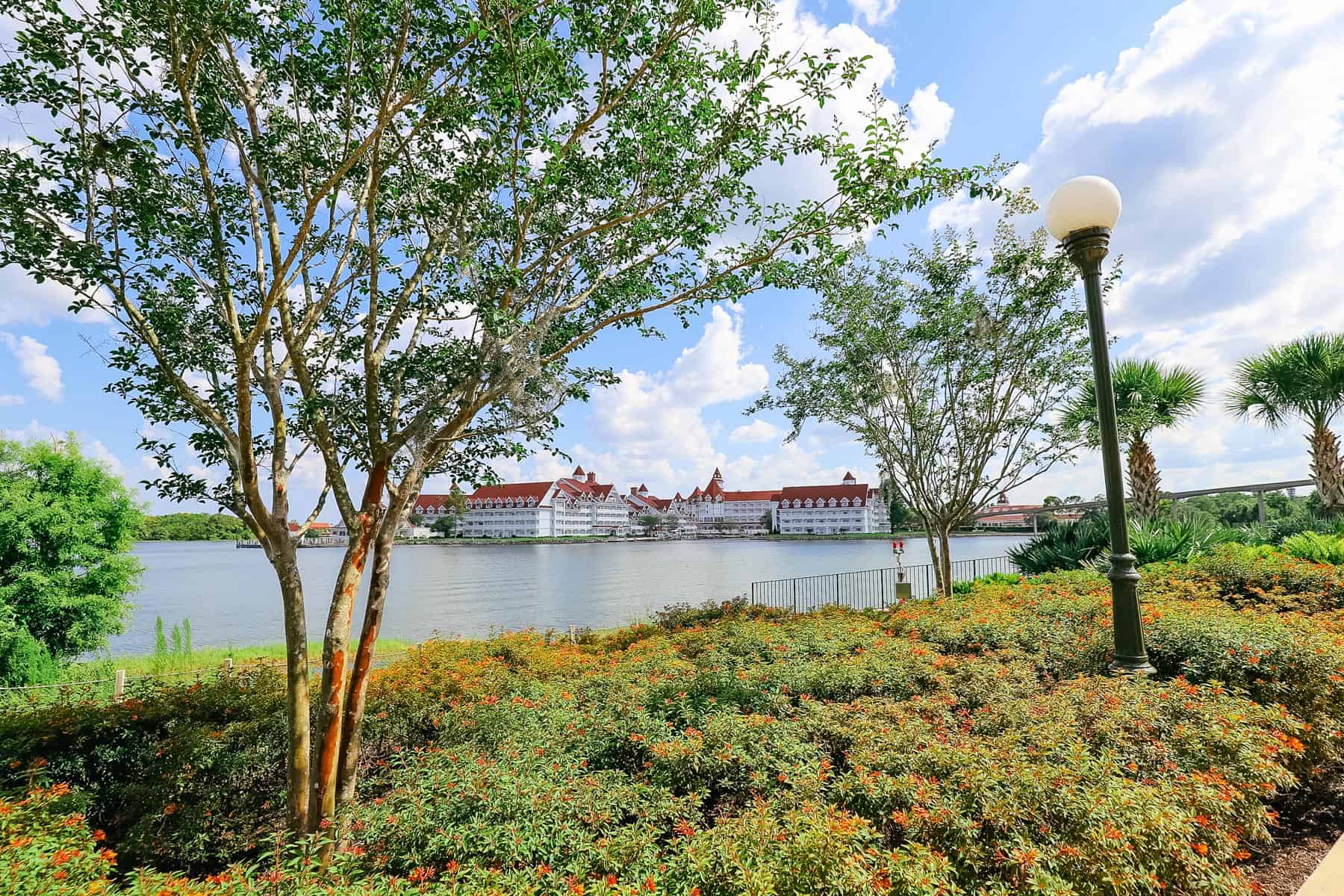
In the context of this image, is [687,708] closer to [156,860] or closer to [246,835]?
[246,835]

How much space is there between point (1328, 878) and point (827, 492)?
10925cm

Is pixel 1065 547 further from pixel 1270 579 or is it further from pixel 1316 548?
pixel 1270 579

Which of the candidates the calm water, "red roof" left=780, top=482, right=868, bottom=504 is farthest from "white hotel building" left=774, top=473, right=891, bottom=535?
the calm water

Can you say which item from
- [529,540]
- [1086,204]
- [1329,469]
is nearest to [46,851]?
[1086,204]

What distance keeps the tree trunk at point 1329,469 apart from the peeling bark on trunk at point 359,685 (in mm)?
18402

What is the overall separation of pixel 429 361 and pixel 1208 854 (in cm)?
525

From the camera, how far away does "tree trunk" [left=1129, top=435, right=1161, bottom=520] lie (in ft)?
50.4

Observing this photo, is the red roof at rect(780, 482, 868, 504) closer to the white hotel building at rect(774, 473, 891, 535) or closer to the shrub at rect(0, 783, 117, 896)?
the white hotel building at rect(774, 473, 891, 535)

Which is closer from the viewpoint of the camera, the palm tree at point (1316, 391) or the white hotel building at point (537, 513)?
the palm tree at point (1316, 391)

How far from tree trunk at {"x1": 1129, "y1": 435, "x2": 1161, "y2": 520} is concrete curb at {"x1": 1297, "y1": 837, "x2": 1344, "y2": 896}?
14.4 metres

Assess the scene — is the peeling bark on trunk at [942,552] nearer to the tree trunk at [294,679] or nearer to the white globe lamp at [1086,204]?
the white globe lamp at [1086,204]

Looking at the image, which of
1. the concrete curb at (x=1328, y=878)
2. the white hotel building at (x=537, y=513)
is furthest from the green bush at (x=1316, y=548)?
the white hotel building at (x=537, y=513)

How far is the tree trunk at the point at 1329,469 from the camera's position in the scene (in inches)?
551

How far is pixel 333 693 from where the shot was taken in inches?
185
